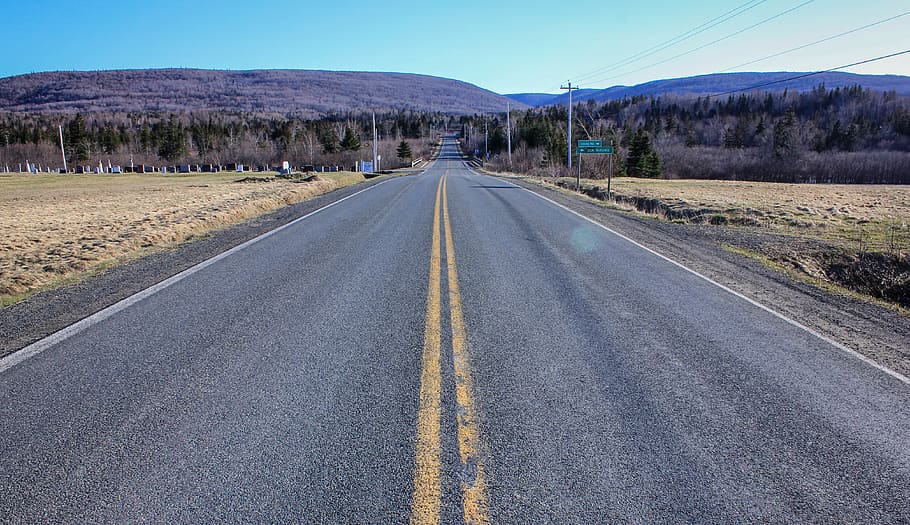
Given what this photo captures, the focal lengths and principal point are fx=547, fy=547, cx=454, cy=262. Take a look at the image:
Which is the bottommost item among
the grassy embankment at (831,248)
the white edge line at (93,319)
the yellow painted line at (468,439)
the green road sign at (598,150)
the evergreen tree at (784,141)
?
the grassy embankment at (831,248)

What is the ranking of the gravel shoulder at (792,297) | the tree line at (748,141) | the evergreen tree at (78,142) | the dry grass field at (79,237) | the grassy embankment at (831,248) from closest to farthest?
the gravel shoulder at (792,297), the dry grass field at (79,237), the grassy embankment at (831,248), the tree line at (748,141), the evergreen tree at (78,142)

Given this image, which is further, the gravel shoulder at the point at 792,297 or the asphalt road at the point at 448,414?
the gravel shoulder at the point at 792,297

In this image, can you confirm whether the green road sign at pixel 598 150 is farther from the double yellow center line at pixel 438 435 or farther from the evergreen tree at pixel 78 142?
the evergreen tree at pixel 78 142

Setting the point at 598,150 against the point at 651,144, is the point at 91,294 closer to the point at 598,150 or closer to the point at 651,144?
the point at 598,150

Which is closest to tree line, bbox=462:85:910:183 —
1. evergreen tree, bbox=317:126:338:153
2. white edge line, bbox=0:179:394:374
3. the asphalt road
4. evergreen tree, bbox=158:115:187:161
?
evergreen tree, bbox=317:126:338:153

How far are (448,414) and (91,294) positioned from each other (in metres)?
5.99

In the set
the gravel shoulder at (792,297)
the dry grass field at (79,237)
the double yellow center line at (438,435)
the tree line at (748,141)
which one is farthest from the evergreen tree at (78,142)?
the double yellow center line at (438,435)

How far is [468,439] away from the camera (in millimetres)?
3477

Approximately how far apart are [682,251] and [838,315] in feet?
15.0

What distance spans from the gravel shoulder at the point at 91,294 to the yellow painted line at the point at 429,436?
3881mm

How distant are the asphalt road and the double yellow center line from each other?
2cm

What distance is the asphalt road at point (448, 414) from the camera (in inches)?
114

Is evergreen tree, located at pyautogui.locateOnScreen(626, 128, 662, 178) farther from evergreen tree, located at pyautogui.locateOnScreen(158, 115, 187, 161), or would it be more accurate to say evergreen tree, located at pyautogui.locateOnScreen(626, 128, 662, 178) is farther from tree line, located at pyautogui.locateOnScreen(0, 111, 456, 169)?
evergreen tree, located at pyautogui.locateOnScreen(158, 115, 187, 161)

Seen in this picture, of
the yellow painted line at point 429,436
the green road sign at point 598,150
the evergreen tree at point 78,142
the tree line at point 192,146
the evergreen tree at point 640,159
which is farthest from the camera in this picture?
the tree line at point 192,146
